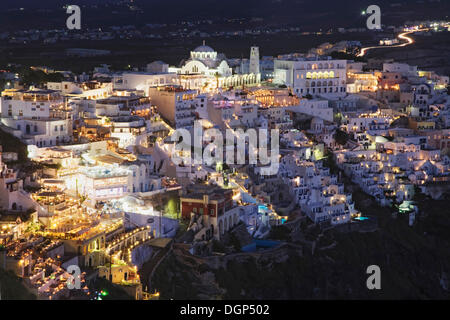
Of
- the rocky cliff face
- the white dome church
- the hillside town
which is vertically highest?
the white dome church

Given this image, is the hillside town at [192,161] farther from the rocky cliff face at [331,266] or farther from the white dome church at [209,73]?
the rocky cliff face at [331,266]

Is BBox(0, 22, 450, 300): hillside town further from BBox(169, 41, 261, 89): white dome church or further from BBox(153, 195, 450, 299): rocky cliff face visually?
BBox(153, 195, 450, 299): rocky cliff face

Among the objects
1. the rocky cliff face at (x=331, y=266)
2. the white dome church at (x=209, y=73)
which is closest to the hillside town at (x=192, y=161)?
the white dome church at (x=209, y=73)

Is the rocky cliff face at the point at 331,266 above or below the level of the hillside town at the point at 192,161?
below

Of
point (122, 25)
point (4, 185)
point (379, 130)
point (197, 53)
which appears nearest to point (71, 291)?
point (4, 185)

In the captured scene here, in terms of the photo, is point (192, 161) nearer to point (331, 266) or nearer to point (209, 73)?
point (331, 266)

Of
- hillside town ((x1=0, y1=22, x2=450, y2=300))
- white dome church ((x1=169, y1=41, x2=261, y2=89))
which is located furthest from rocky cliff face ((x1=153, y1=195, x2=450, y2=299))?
white dome church ((x1=169, y1=41, x2=261, y2=89))

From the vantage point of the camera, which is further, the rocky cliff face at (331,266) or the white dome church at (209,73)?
the white dome church at (209,73)

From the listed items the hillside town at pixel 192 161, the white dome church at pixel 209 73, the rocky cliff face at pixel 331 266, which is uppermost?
the white dome church at pixel 209 73

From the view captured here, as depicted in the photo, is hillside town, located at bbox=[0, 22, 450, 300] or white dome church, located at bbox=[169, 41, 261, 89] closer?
hillside town, located at bbox=[0, 22, 450, 300]
